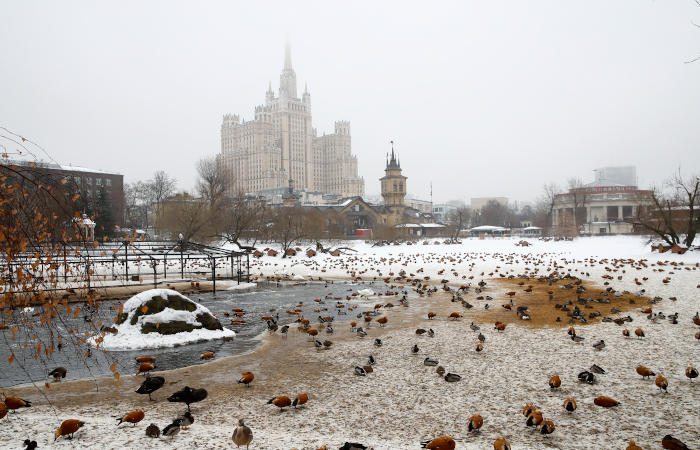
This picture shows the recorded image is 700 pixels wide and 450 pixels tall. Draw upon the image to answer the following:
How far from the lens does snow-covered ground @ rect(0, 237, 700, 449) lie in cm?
608

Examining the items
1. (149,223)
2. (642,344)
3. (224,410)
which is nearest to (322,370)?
(224,410)

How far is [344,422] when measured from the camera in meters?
6.65

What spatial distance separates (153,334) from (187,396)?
5.93 m

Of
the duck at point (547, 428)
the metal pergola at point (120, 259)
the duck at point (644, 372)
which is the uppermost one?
the metal pergola at point (120, 259)

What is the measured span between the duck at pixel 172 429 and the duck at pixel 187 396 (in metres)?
0.80

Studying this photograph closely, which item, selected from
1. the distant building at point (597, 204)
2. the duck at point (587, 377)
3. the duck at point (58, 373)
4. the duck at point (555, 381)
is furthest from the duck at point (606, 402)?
the distant building at point (597, 204)

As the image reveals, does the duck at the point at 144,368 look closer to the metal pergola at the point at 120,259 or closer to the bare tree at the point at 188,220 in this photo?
the metal pergola at the point at 120,259

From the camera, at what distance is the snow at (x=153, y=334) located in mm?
11696

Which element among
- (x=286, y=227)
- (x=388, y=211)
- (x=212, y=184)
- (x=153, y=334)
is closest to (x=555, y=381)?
(x=153, y=334)

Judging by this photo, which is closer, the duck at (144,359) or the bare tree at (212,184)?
the duck at (144,359)

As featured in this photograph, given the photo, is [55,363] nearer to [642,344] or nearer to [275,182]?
[642,344]

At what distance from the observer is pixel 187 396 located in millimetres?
6926

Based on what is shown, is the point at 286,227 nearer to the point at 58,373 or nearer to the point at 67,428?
the point at 58,373

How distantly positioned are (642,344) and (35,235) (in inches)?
460
